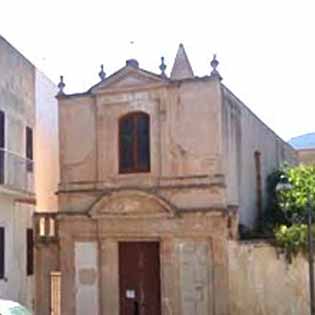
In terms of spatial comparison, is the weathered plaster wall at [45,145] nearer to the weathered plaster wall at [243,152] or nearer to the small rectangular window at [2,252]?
the small rectangular window at [2,252]

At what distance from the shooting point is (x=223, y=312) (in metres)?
16.6

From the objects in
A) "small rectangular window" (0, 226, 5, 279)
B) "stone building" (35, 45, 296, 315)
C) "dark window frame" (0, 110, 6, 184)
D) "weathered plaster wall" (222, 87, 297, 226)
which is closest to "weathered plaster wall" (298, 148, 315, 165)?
"weathered plaster wall" (222, 87, 297, 226)

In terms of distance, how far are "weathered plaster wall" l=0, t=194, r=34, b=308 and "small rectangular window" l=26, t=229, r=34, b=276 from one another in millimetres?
173

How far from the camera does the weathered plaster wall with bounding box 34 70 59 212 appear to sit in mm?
20594

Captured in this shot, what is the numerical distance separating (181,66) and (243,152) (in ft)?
17.2

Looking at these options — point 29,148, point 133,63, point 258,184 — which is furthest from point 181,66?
point 29,148

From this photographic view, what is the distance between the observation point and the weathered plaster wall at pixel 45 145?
2059 centimetres

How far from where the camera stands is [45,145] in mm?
21359

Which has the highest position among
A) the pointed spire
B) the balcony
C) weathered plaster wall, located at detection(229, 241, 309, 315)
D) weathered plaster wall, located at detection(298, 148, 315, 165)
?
the pointed spire

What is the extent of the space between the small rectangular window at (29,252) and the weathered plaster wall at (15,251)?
0.17 meters

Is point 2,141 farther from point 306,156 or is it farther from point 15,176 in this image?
point 306,156

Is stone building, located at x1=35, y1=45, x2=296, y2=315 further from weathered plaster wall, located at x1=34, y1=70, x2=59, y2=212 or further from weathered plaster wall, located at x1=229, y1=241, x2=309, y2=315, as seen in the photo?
weathered plaster wall, located at x1=34, y1=70, x2=59, y2=212

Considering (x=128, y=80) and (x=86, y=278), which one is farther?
(x=128, y=80)

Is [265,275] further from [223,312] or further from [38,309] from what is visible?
[38,309]
